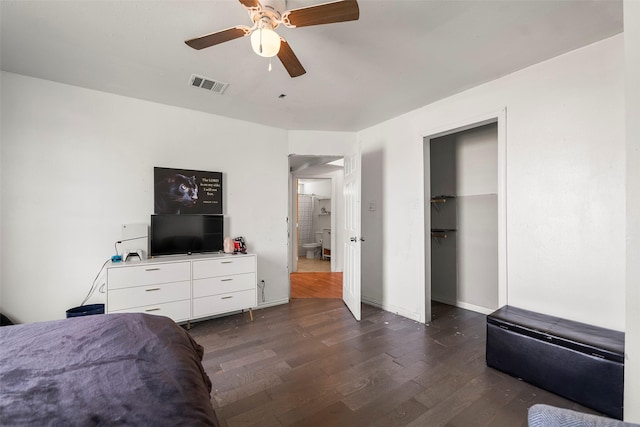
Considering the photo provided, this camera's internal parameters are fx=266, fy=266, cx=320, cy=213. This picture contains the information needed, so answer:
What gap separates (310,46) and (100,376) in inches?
84.5

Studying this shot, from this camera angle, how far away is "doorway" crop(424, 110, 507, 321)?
3240mm

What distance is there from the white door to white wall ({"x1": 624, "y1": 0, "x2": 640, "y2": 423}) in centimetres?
215

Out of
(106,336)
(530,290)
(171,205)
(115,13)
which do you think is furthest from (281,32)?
(530,290)

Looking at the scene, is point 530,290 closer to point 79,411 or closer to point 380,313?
point 380,313

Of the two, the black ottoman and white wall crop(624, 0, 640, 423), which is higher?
white wall crop(624, 0, 640, 423)

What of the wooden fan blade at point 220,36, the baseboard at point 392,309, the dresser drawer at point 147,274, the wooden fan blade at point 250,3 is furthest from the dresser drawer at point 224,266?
the wooden fan blade at point 250,3

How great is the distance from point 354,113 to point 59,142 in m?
3.01

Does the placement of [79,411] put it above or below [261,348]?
above

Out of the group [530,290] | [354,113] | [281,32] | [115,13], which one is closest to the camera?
[115,13]

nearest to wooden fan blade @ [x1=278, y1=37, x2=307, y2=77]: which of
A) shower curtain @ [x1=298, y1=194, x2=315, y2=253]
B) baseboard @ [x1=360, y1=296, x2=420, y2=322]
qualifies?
baseboard @ [x1=360, y1=296, x2=420, y2=322]

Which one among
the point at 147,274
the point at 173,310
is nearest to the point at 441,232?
the point at 173,310

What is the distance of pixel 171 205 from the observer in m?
3.01

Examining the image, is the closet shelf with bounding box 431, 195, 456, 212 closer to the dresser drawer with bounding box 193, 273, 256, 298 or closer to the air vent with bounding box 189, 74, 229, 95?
the dresser drawer with bounding box 193, 273, 256, 298

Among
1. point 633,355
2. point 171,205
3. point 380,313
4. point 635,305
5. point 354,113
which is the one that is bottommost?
point 380,313
